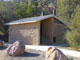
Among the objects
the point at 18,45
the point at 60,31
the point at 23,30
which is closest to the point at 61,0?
the point at 60,31

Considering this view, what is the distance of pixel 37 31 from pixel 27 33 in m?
1.74

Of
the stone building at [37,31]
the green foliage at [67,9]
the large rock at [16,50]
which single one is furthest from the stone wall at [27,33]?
the green foliage at [67,9]

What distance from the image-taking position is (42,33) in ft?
56.3

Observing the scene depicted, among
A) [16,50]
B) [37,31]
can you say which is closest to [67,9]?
[37,31]

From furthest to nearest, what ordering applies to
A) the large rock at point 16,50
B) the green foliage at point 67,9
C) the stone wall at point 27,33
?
the green foliage at point 67,9 → the stone wall at point 27,33 → the large rock at point 16,50

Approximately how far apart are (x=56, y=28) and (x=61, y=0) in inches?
527

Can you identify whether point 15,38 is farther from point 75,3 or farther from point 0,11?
point 75,3

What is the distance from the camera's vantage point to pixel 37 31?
14195mm

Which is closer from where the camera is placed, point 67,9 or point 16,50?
point 16,50

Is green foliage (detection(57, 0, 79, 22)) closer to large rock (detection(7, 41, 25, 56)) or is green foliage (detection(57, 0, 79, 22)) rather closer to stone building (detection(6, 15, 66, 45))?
stone building (detection(6, 15, 66, 45))

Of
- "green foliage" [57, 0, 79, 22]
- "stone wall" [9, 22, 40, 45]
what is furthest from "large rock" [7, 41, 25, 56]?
"green foliage" [57, 0, 79, 22]

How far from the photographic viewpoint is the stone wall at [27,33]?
14.3 m

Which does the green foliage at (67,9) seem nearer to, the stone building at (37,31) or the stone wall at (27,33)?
the stone building at (37,31)

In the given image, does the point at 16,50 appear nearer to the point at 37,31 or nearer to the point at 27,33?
the point at 37,31
